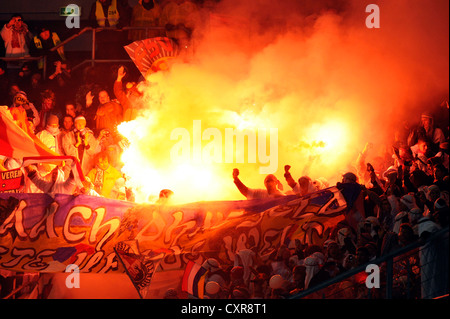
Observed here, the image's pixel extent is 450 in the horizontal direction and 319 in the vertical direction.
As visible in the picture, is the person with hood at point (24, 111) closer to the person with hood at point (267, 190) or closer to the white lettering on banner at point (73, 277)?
the white lettering on banner at point (73, 277)

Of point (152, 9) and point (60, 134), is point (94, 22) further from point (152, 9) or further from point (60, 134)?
point (60, 134)

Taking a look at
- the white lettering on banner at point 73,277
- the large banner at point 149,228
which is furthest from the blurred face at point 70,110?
the white lettering on banner at point 73,277

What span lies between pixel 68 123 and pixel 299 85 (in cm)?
361

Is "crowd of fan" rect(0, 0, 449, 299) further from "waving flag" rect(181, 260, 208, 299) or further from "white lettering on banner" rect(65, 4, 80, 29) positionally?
"white lettering on banner" rect(65, 4, 80, 29)

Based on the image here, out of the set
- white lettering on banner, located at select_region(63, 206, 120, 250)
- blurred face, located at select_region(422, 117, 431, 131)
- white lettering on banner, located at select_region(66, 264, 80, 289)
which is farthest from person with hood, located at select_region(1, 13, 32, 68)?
blurred face, located at select_region(422, 117, 431, 131)

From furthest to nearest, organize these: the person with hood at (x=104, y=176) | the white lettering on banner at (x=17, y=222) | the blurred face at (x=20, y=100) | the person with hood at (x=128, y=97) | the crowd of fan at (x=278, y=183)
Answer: the blurred face at (x=20, y=100) → the person with hood at (x=128, y=97) → the person with hood at (x=104, y=176) → the white lettering on banner at (x=17, y=222) → the crowd of fan at (x=278, y=183)

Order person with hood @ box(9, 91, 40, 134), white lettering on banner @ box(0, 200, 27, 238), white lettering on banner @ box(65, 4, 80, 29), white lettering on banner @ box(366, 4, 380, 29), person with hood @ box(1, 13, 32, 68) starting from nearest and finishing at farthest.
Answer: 1. white lettering on banner @ box(0, 200, 27, 238)
2. white lettering on banner @ box(366, 4, 380, 29)
3. person with hood @ box(9, 91, 40, 134)
4. person with hood @ box(1, 13, 32, 68)
5. white lettering on banner @ box(65, 4, 80, 29)

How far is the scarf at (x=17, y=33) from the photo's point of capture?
48.4 feet

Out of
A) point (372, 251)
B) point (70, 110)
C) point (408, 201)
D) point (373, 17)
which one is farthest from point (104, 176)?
point (372, 251)

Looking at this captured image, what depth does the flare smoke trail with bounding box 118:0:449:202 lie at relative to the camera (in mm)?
11523

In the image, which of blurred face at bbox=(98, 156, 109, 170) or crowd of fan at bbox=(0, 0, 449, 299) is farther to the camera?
blurred face at bbox=(98, 156, 109, 170)

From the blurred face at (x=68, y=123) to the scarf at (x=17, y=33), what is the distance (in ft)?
6.81

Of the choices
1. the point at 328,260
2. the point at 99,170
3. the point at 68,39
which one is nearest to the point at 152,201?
the point at 99,170

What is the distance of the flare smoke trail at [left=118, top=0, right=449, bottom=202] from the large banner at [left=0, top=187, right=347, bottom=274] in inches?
80.0
